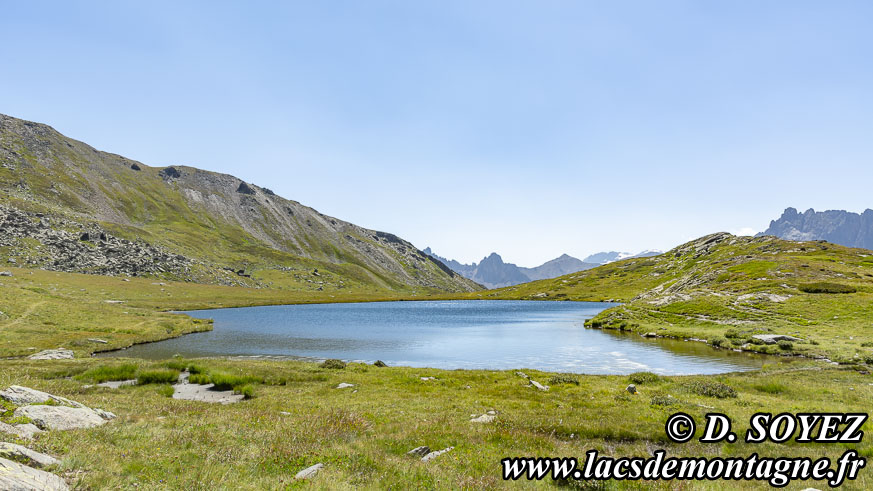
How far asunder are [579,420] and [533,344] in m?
44.7

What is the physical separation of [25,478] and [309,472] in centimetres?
570

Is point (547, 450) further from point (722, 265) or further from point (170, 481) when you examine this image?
point (722, 265)

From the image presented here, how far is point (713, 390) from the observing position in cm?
2528

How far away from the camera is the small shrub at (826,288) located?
68.5m

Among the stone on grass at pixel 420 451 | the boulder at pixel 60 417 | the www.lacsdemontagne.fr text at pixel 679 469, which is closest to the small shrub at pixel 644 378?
the www.lacsdemontagne.fr text at pixel 679 469

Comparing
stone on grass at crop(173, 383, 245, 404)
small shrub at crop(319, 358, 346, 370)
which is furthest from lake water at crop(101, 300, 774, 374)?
stone on grass at crop(173, 383, 245, 404)

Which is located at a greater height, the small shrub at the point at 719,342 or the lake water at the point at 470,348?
the small shrub at the point at 719,342

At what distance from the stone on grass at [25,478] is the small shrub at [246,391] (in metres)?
18.9

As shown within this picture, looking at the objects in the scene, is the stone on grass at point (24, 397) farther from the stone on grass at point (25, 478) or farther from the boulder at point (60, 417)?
the stone on grass at point (25, 478)

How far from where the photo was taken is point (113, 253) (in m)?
161

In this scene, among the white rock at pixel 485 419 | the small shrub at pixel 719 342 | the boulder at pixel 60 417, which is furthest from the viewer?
the small shrub at pixel 719 342

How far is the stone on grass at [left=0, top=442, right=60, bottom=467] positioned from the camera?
7.93 meters

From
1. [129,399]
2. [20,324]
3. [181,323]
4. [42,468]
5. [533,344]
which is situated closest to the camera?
[42,468]

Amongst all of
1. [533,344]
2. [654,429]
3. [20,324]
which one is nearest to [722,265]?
[533,344]
